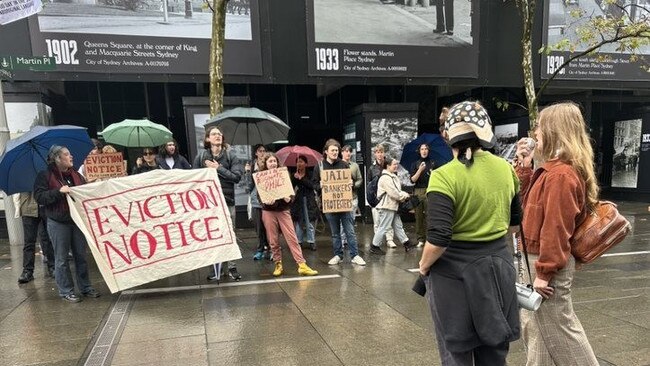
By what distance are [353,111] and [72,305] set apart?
8.87 m

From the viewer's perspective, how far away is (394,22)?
11438mm

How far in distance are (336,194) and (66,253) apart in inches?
146

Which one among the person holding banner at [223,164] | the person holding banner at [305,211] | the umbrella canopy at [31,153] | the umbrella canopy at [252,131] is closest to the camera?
the umbrella canopy at [31,153]

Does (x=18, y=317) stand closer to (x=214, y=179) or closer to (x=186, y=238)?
(x=186, y=238)

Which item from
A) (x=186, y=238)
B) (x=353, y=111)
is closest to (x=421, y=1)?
(x=353, y=111)

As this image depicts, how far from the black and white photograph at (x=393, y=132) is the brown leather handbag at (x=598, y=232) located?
30.4 ft

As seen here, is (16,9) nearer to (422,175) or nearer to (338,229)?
(338,229)

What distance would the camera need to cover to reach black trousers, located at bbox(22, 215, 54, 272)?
6.46 metres

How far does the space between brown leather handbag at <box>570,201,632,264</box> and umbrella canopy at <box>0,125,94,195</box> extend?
5744mm

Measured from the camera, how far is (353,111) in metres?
12.4

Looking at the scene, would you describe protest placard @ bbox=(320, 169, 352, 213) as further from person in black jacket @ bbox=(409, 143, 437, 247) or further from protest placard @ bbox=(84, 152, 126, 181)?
protest placard @ bbox=(84, 152, 126, 181)

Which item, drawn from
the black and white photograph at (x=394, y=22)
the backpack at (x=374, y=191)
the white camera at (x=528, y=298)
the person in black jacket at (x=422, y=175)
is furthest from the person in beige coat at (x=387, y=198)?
the white camera at (x=528, y=298)

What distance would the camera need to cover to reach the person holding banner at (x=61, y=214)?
512cm

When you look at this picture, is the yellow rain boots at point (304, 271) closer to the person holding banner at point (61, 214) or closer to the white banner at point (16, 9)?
the person holding banner at point (61, 214)
